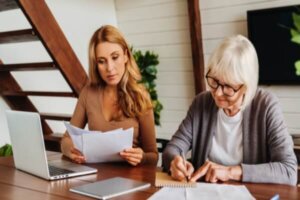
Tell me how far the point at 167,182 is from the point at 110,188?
20cm

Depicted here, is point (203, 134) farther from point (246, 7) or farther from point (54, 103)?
point (54, 103)

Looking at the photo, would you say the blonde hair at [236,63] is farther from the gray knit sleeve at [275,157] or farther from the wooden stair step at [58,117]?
the wooden stair step at [58,117]

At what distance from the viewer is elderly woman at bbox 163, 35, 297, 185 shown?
4.97 ft

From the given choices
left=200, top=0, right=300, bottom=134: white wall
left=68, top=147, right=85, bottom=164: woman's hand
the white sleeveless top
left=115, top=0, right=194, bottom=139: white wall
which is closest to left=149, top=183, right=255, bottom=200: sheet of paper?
the white sleeveless top

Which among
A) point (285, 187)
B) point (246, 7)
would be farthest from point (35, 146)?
point (246, 7)

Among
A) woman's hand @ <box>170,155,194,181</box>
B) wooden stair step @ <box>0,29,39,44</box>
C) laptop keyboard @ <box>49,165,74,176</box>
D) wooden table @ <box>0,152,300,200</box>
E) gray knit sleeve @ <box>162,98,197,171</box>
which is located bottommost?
wooden table @ <box>0,152,300,200</box>

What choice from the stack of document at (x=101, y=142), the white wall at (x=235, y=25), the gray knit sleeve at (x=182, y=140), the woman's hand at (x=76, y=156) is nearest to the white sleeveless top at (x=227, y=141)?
the gray knit sleeve at (x=182, y=140)

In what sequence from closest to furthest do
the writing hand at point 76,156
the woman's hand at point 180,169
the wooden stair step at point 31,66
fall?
the woman's hand at point 180,169 < the writing hand at point 76,156 < the wooden stair step at point 31,66

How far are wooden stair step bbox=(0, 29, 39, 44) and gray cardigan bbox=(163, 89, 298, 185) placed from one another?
4.22 feet

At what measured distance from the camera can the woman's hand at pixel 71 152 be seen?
6.40ft

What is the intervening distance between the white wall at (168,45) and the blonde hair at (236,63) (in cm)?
237

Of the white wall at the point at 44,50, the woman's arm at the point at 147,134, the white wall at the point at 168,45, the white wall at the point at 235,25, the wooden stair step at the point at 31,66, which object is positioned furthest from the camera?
the white wall at the point at 168,45

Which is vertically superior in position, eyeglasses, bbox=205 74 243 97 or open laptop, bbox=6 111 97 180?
eyeglasses, bbox=205 74 243 97

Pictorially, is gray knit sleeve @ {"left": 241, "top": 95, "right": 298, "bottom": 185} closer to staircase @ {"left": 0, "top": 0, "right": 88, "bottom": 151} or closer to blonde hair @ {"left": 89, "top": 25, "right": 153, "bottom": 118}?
blonde hair @ {"left": 89, "top": 25, "right": 153, "bottom": 118}
